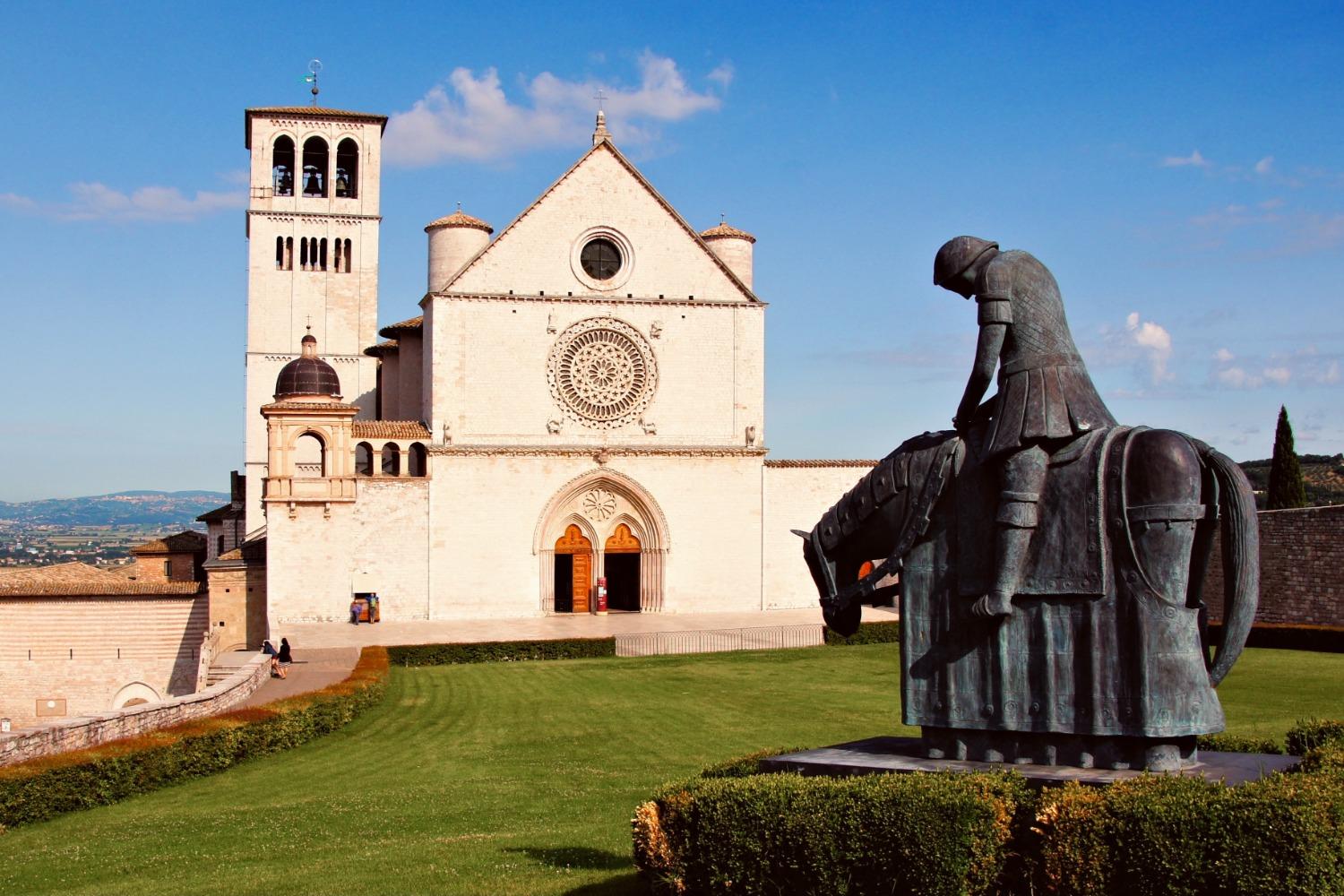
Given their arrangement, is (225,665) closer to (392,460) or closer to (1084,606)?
(392,460)

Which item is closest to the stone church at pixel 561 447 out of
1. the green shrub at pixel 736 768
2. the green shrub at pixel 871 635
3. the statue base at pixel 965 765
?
the green shrub at pixel 871 635

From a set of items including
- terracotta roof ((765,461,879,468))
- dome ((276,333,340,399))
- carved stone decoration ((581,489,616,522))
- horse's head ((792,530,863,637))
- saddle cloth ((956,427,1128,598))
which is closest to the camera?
saddle cloth ((956,427,1128,598))

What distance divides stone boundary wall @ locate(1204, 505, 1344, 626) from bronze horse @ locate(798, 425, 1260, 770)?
28009mm

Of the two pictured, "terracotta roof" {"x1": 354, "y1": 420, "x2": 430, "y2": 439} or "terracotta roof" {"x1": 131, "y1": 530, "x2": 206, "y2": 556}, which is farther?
"terracotta roof" {"x1": 131, "y1": 530, "x2": 206, "y2": 556}

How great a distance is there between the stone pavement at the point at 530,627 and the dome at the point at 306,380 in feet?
23.4

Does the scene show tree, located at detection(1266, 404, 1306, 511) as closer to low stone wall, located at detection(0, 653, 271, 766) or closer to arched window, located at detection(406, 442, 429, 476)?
arched window, located at detection(406, 442, 429, 476)

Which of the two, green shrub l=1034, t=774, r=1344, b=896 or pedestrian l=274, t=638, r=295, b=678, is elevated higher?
green shrub l=1034, t=774, r=1344, b=896

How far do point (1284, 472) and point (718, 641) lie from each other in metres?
20.7

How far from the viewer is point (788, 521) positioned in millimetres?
45938

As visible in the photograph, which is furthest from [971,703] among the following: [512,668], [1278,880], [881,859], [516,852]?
[512,668]

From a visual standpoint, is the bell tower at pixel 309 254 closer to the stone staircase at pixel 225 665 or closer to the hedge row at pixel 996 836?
the stone staircase at pixel 225 665

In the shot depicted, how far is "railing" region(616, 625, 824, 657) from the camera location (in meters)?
36.4

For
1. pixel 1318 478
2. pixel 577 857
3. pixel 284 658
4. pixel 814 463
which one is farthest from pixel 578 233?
pixel 1318 478

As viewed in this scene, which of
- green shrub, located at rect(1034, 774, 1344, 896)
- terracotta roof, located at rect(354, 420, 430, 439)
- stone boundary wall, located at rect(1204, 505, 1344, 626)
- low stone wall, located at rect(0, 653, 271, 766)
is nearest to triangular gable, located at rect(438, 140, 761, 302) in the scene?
terracotta roof, located at rect(354, 420, 430, 439)
